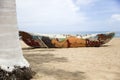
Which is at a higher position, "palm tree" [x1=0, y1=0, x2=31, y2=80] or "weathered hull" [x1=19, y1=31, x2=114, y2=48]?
"palm tree" [x1=0, y1=0, x2=31, y2=80]

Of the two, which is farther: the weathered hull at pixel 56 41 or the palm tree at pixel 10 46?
the weathered hull at pixel 56 41

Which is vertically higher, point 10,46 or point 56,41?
point 10,46

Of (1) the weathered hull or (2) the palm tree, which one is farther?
(1) the weathered hull

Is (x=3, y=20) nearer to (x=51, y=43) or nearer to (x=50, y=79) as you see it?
(x=50, y=79)

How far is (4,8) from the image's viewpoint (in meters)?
6.78

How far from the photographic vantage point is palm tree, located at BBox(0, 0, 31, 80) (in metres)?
6.65

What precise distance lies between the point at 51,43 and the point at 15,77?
36.7 ft

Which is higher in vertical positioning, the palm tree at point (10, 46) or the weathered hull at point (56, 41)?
the palm tree at point (10, 46)

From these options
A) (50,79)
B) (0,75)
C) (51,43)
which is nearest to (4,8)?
(0,75)

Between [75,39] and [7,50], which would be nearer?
[7,50]

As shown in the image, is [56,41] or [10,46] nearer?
[10,46]

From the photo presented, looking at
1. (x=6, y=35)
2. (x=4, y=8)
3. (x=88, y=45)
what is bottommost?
(x=88, y=45)

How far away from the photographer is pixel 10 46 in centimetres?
684

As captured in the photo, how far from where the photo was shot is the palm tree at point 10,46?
6652 mm
